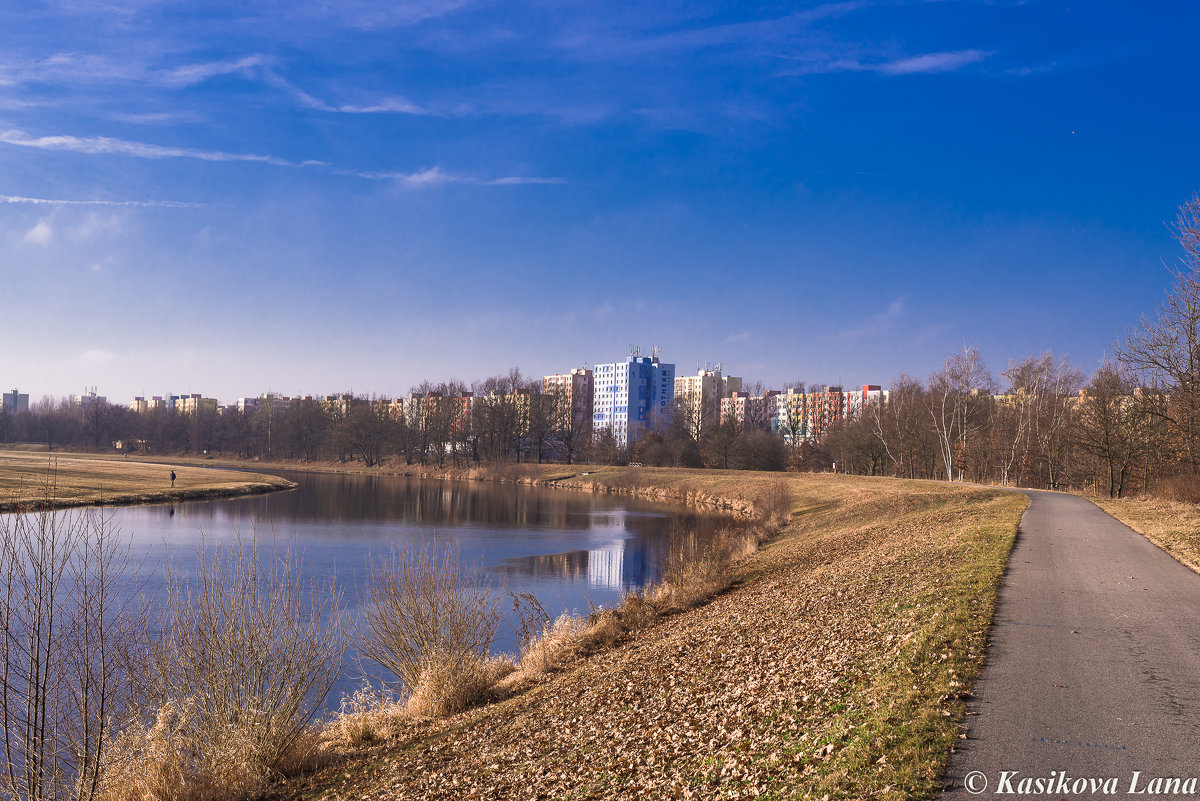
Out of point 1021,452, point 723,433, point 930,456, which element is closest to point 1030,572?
point 1021,452

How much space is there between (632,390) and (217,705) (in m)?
174

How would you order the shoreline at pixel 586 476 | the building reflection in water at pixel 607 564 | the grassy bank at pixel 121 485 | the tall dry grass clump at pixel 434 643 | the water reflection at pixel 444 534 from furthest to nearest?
the shoreline at pixel 586 476
the grassy bank at pixel 121 485
the building reflection in water at pixel 607 564
the water reflection at pixel 444 534
the tall dry grass clump at pixel 434 643

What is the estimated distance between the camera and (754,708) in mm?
9406

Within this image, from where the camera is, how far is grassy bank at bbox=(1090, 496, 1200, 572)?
58.3 ft

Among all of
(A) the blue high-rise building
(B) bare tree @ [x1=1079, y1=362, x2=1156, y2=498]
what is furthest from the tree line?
(A) the blue high-rise building

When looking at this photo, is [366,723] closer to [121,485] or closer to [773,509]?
[773,509]

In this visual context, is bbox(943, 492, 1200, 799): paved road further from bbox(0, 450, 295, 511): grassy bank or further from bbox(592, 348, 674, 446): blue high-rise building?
bbox(592, 348, 674, 446): blue high-rise building

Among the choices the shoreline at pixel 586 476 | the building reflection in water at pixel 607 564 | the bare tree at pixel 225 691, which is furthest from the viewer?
the shoreline at pixel 586 476

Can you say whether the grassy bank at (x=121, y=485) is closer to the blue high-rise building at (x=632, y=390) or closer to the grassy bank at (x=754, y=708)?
the grassy bank at (x=754, y=708)

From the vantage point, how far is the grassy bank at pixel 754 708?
7.25 meters

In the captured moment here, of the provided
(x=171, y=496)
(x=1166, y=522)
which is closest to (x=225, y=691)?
(x=1166, y=522)

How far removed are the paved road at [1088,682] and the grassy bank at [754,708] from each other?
368mm

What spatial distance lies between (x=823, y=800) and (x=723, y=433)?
Result: 7980 centimetres

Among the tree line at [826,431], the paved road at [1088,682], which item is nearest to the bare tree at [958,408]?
the tree line at [826,431]
